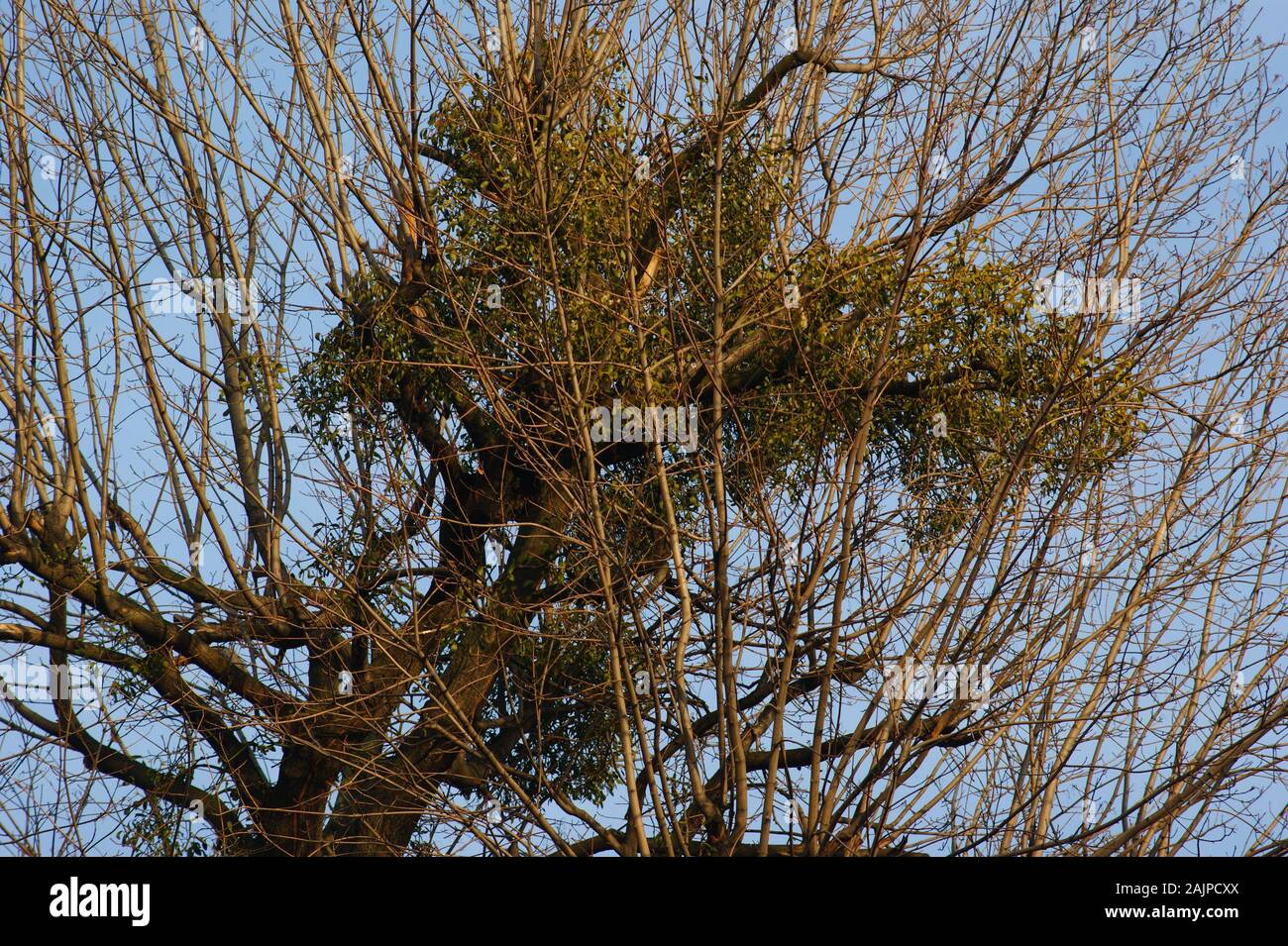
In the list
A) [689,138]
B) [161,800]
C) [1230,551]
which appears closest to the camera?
[1230,551]

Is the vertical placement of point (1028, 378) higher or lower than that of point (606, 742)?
higher

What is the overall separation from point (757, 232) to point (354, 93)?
2.01 meters

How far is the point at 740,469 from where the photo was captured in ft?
17.3

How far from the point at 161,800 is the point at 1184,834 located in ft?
15.9

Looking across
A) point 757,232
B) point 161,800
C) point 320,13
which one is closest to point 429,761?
point 161,800

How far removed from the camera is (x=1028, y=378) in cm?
599

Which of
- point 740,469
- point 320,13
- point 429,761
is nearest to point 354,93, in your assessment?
point 320,13
